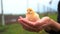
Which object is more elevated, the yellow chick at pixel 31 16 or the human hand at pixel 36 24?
the yellow chick at pixel 31 16

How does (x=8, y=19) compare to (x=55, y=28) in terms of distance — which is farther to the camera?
(x=8, y=19)

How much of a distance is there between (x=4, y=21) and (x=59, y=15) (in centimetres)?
205

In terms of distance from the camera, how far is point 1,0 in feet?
6.75

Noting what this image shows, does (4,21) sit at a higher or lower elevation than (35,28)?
lower

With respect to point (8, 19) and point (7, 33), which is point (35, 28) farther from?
point (8, 19)

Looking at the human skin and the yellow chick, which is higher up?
the yellow chick

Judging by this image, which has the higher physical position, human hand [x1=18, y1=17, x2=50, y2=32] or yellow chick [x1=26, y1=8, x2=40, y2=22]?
yellow chick [x1=26, y1=8, x2=40, y2=22]

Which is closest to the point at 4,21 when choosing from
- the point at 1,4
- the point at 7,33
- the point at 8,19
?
the point at 8,19

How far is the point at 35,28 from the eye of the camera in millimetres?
549

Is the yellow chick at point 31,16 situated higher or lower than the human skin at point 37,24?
higher

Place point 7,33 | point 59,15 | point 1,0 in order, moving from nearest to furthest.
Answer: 1. point 59,15
2. point 1,0
3. point 7,33

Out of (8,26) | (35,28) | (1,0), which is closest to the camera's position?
(35,28)

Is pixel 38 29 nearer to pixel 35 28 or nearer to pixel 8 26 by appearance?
pixel 35 28

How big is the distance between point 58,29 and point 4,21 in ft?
6.86
